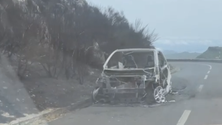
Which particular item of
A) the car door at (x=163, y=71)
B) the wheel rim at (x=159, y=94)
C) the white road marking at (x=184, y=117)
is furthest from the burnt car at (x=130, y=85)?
the white road marking at (x=184, y=117)

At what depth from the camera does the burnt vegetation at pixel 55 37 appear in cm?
1363

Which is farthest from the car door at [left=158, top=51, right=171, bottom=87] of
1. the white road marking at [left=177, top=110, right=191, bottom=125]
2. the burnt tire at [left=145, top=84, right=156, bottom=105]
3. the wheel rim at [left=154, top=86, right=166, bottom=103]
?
the white road marking at [left=177, top=110, right=191, bottom=125]

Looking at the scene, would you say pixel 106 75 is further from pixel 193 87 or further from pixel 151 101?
pixel 193 87

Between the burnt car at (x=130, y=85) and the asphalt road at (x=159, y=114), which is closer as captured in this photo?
the asphalt road at (x=159, y=114)

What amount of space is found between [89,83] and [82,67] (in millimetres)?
749

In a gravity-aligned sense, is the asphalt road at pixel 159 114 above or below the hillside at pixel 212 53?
above

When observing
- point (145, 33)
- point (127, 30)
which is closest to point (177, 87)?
point (127, 30)

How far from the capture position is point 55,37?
15.9 m

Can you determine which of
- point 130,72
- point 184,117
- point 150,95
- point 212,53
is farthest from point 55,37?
point 212,53

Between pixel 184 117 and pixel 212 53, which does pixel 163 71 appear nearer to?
pixel 184 117

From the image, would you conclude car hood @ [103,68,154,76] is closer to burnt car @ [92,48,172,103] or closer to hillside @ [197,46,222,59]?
burnt car @ [92,48,172,103]

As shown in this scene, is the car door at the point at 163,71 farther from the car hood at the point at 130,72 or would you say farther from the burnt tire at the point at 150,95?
the car hood at the point at 130,72

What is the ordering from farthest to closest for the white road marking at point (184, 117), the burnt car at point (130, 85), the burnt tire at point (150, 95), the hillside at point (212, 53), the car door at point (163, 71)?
the hillside at point (212, 53), the car door at point (163, 71), the burnt tire at point (150, 95), the burnt car at point (130, 85), the white road marking at point (184, 117)

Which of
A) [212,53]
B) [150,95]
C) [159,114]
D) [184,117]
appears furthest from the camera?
[212,53]
